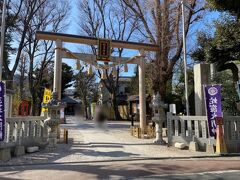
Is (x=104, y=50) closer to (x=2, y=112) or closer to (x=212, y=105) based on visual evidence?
(x=212, y=105)

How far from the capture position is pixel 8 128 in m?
10.7

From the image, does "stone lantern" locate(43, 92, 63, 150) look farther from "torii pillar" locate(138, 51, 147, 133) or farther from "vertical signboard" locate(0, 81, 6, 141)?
"torii pillar" locate(138, 51, 147, 133)

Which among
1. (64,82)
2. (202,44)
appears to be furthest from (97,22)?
(202,44)

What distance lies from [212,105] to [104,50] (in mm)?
7123

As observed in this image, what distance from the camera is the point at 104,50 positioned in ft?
55.1

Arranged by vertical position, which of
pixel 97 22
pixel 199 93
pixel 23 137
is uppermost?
pixel 97 22

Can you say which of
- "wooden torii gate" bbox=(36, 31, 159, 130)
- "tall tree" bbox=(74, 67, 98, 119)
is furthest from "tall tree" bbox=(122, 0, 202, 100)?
"tall tree" bbox=(74, 67, 98, 119)

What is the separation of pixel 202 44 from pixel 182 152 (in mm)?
9034

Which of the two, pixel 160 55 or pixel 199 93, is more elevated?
pixel 160 55

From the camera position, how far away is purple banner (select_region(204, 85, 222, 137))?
11750mm

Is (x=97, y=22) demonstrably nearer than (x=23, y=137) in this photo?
No

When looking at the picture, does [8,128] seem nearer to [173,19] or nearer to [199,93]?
[199,93]

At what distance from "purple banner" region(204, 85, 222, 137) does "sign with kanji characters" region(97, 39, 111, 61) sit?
654cm

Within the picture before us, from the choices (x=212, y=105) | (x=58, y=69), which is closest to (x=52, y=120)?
(x=58, y=69)
